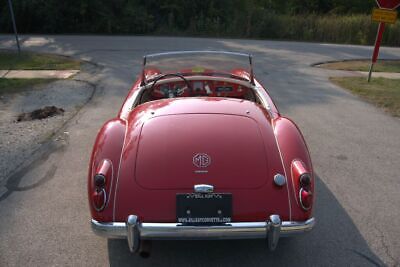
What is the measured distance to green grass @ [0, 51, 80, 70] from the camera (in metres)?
9.69

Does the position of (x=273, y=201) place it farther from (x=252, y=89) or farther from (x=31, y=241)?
(x=31, y=241)

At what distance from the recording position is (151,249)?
287cm

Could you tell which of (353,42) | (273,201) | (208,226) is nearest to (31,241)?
(208,226)

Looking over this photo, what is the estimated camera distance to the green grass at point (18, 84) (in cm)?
745

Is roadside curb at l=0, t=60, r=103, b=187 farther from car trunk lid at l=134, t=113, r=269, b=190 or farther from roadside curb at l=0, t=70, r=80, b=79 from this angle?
roadside curb at l=0, t=70, r=80, b=79

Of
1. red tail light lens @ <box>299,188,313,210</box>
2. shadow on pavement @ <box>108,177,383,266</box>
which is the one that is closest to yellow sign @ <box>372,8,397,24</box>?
shadow on pavement @ <box>108,177,383,266</box>

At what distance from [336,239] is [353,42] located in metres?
17.2

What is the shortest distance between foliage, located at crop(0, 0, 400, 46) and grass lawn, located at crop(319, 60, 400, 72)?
20.7 feet

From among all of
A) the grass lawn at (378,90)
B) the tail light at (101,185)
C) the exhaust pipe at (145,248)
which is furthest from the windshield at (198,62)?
the grass lawn at (378,90)

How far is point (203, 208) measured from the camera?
8.20ft

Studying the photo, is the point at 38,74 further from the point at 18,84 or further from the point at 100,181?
the point at 100,181

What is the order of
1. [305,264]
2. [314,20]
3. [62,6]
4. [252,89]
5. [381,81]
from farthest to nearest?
[314,20] < [62,6] < [381,81] < [252,89] < [305,264]

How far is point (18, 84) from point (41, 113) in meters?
2.43

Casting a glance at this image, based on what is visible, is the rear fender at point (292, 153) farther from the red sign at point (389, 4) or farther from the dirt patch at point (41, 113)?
the red sign at point (389, 4)
